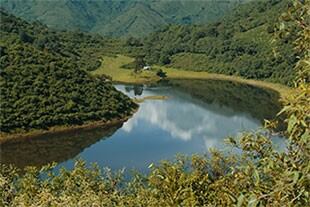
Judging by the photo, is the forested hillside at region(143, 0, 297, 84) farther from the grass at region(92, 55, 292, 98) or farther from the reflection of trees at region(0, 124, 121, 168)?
the reflection of trees at region(0, 124, 121, 168)

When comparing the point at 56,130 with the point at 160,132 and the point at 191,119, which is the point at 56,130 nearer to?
the point at 160,132

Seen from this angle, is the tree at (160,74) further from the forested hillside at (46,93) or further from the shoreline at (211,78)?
the forested hillside at (46,93)

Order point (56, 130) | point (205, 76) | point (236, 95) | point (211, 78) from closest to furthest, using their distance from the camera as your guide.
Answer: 1. point (56, 130)
2. point (236, 95)
3. point (211, 78)
4. point (205, 76)

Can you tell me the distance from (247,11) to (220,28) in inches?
381

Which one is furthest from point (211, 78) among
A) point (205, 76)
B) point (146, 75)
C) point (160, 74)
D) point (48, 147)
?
point (48, 147)

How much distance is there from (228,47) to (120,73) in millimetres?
30923

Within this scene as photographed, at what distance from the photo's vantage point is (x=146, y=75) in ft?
336

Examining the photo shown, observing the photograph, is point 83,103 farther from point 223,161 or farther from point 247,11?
point 247,11

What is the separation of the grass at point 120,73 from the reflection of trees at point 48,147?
41392 millimetres

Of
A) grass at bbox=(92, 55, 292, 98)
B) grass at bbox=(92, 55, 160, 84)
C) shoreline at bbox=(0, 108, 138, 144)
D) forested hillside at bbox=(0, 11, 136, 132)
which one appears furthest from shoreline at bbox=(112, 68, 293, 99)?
shoreline at bbox=(0, 108, 138, 144)

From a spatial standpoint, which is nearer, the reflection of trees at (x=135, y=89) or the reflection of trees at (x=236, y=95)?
the reflection of trees at (x=236, y=95)

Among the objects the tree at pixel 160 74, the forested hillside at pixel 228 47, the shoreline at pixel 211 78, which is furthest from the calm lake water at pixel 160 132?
the forested hillside at pixel 228 47

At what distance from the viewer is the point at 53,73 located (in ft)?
214

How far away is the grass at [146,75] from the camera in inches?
3915
